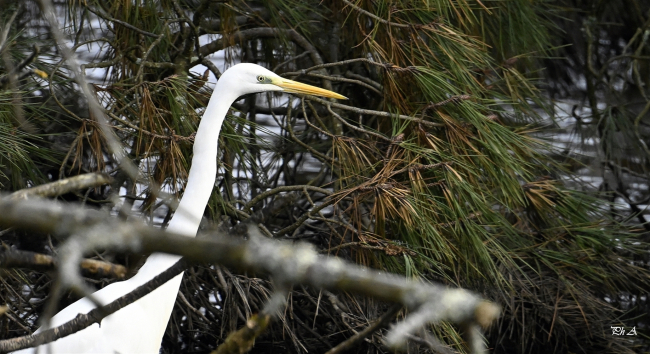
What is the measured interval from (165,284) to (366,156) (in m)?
0.51

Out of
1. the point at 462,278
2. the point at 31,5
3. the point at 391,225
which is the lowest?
the point at 462,278

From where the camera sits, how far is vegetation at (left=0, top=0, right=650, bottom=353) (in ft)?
4.81

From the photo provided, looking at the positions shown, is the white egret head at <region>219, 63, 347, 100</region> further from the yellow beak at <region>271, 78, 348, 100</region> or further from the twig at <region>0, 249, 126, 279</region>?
the twig at <region>0, 249, 126, 279</region>

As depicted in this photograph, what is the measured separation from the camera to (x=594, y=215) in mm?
2016

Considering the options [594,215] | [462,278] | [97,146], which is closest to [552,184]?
[594,215]

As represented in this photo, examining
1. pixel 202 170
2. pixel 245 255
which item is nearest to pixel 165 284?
pixel 202 170

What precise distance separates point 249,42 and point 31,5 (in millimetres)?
627

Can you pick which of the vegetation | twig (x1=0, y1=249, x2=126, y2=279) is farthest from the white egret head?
twig (x1=0, y1=249, x2=126, y2=279)

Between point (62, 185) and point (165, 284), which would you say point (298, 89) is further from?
point (62, 185)

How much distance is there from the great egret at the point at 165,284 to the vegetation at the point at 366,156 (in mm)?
154

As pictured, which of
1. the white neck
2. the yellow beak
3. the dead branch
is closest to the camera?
the dead branch

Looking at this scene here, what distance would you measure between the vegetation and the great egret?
0.50 ft

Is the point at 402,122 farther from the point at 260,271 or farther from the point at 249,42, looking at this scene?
the point at 260,271

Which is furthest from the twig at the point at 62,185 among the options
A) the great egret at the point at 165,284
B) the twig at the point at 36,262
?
the great egret at the point at 165,284
